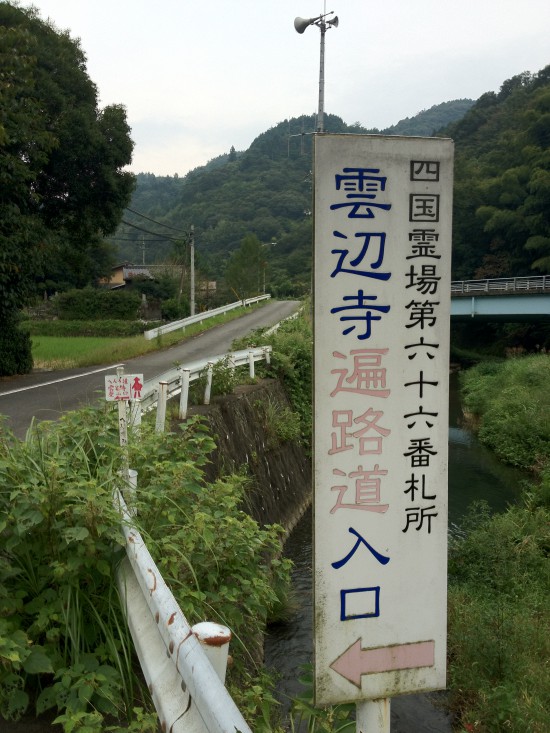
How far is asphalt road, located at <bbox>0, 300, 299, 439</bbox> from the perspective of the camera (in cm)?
1059

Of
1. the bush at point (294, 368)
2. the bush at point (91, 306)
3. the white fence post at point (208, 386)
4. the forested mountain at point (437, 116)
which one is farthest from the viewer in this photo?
the forested mountain at point (437, 116)

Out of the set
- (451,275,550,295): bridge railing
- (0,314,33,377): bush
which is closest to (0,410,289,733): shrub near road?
(0,314,33,377): bush

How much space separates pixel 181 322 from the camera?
25984 millimetres

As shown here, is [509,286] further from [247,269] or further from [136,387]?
[136,387]

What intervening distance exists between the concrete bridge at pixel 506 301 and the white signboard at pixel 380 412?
30.5 metres

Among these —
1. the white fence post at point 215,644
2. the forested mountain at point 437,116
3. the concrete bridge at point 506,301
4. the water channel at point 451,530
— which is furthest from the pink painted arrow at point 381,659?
the forested mountain at point 437,116

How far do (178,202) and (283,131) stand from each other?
2667cm

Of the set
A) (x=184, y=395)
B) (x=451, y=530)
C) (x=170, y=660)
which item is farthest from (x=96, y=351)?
(x=170, y=660)

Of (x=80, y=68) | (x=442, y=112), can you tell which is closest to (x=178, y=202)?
(x=80, y=68)

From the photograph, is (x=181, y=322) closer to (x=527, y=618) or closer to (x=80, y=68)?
(x=80, y=68)

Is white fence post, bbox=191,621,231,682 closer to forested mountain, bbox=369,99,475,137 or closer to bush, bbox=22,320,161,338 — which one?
bush, bbox=22,320,161,338

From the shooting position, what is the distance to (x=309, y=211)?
243 feet

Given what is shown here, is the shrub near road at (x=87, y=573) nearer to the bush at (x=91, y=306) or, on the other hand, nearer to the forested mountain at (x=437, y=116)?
the bush at (x=91, y=306)

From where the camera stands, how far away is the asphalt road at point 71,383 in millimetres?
10586
